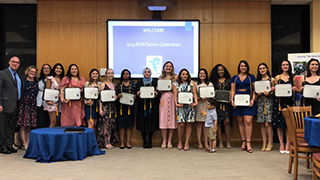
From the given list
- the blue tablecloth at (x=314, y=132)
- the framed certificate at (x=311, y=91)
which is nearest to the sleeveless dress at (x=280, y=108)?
the framed certificate at (x=311, y=91)

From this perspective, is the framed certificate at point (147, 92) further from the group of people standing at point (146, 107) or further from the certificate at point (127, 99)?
the certificate at point (127, 99)

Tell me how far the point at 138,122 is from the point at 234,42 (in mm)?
2891

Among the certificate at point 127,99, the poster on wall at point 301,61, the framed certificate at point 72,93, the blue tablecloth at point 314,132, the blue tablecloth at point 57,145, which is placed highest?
the poster on wall at point 301,61

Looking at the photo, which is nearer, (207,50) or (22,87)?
(22,87)

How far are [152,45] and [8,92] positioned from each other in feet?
10.2

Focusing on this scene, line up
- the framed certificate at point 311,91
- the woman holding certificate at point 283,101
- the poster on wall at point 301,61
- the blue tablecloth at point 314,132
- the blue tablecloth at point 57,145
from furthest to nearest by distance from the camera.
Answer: the poster on wall at point 301,61, the woman holding certificate at point 283,101, the framed certificate at point 311,91, the blue tablecloth at point 57,145, the blue tablecloth at point 314,132

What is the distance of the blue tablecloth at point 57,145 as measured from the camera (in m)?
4.96

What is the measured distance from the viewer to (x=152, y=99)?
21.1ft

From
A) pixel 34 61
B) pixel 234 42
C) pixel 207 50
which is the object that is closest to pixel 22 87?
pixel 34 61

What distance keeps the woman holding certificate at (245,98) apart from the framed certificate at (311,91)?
38.4 inches

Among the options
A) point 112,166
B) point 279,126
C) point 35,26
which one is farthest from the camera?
point 35,26

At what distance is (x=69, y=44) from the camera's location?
6.93m

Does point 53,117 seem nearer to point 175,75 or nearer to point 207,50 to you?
point 175,75

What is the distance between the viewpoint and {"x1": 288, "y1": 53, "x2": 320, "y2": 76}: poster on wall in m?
6.86
